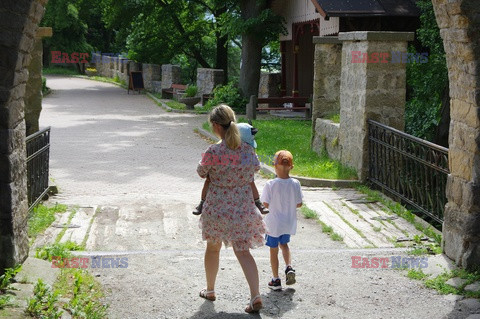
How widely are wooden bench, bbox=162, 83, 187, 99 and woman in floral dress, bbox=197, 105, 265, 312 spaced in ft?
74.6

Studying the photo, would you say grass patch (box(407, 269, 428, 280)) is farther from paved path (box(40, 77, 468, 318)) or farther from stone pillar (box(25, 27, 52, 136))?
stone pillar (box(25, 27, 52, 136))

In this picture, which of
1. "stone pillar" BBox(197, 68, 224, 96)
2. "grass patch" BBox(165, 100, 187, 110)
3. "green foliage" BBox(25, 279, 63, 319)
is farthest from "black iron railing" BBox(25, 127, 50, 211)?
"stone pillar" BBox(197, 68, 224, 96)

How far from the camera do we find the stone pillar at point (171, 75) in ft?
103

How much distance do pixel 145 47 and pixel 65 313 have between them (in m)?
29.0

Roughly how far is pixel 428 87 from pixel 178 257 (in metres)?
9.58

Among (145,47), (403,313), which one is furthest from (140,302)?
(145,47)

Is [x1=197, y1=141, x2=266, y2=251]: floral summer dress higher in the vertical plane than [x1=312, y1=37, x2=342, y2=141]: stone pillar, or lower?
lower

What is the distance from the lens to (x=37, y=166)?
9.44 metres

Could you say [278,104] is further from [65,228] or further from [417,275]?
[417,275]

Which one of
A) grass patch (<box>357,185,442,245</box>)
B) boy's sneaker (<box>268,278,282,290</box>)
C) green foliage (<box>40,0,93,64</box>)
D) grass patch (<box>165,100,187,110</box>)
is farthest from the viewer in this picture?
green foliage (<box>40,0,93,64</box>)

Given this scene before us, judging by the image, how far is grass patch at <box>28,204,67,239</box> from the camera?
8.20m

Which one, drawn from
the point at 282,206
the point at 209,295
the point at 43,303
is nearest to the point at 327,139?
the point at 282,206

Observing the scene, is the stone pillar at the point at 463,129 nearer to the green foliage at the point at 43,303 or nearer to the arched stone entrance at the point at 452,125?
the arched stone entrance at the point at 452,125

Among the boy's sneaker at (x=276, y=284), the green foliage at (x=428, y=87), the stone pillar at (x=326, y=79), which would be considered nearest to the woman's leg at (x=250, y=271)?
the boy's sneaker at (x=276, y=284)
